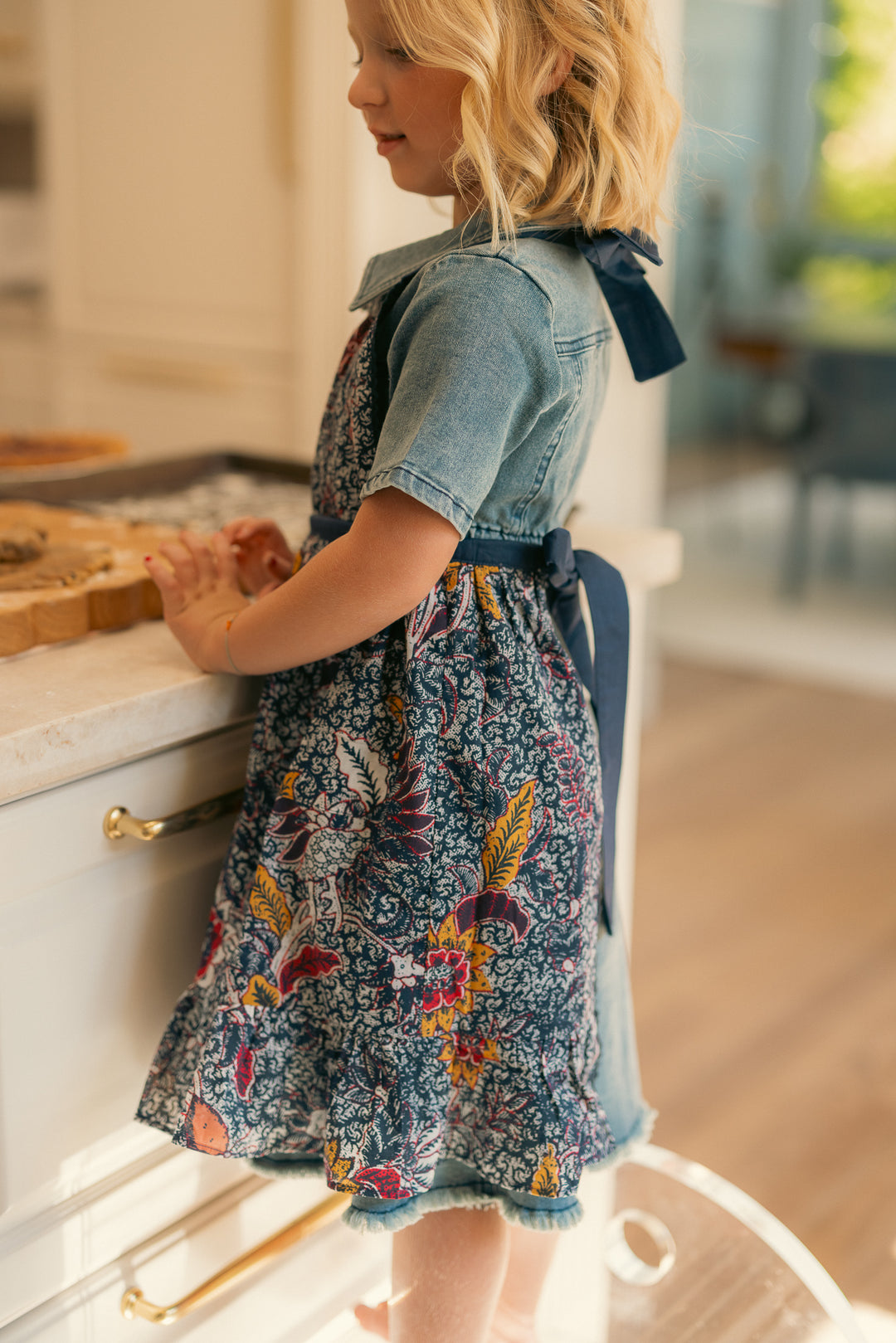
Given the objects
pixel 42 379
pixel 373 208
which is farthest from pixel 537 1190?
pixel 42 379

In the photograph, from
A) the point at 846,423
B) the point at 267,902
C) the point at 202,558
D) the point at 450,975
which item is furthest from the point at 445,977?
the point at 846,423

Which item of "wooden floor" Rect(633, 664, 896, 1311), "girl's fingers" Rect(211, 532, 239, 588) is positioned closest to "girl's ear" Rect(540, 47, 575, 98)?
"girl's fingers" Rect(211, 532, 239, 588)

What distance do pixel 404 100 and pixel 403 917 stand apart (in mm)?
524

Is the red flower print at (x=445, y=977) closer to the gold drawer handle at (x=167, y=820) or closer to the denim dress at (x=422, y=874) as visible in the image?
the denim dress at (x=422, y=874)

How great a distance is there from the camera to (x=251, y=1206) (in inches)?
42.7

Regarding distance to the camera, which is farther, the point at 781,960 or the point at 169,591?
the point at 781,960

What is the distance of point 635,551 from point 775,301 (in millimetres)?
4266

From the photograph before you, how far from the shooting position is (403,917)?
841 mm

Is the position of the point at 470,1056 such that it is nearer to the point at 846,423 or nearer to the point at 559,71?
the point at 559,71

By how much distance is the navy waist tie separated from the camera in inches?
35.7

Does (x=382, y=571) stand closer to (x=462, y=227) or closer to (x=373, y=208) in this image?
(x=462, y=227)

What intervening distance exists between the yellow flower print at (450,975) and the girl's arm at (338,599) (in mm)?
202

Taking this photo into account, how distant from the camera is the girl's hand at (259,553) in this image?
3.30 ft

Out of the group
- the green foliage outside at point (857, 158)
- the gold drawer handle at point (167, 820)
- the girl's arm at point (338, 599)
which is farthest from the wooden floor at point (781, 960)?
the green foliage outside at point (857, 158)
